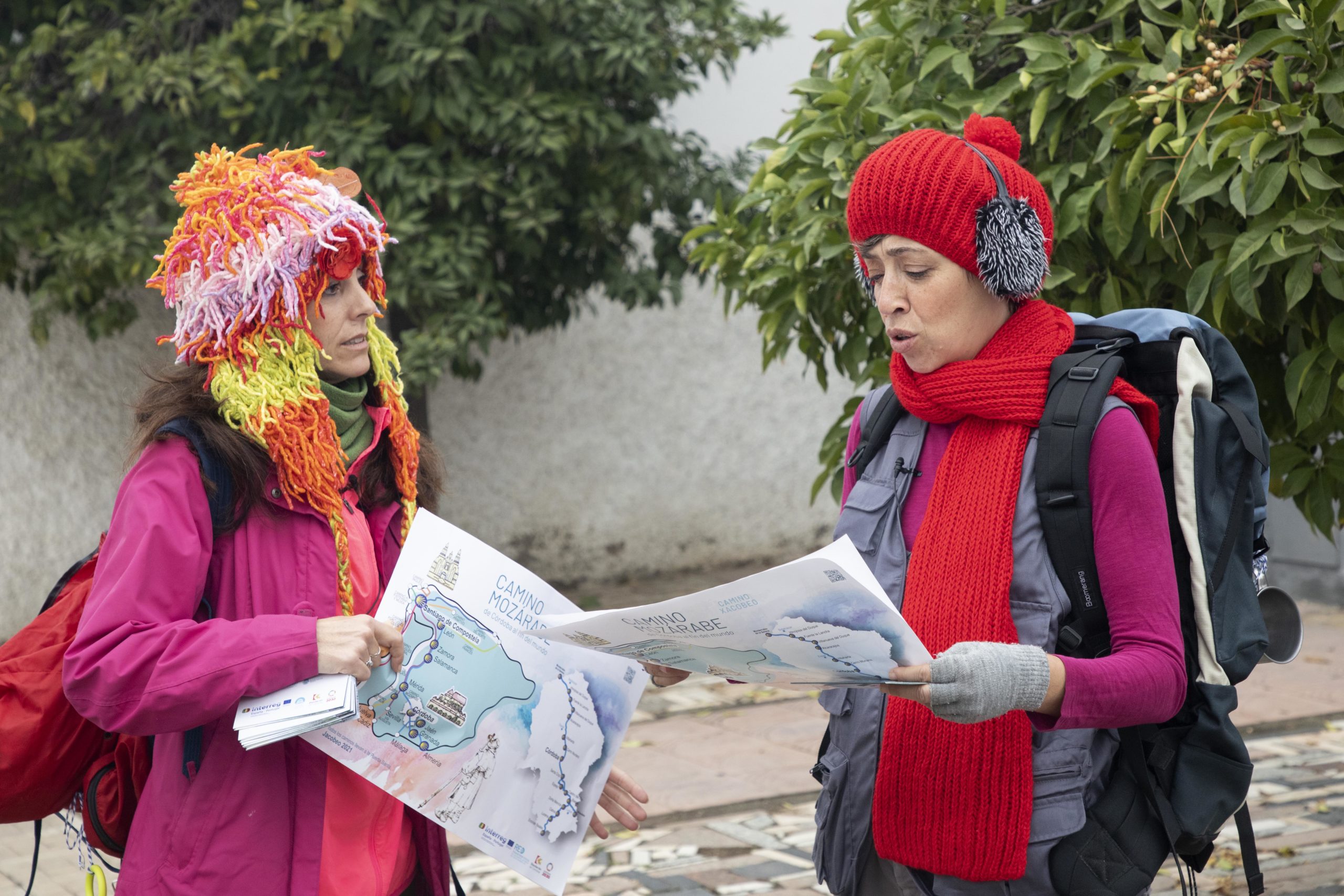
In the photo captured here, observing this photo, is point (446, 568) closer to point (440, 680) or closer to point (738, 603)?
point (440, 680)

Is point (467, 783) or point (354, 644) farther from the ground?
point (354, 644)

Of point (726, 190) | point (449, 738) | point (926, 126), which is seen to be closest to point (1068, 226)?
point (926, 126)

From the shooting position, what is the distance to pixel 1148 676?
1.75m

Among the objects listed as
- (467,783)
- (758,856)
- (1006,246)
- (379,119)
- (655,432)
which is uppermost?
(1006,246)

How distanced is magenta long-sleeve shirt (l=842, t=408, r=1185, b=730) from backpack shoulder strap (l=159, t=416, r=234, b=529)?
48.6 inches

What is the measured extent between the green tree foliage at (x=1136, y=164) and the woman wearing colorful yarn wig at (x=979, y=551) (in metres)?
0.85

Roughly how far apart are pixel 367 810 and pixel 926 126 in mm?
2142

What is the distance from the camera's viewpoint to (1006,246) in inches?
77.2

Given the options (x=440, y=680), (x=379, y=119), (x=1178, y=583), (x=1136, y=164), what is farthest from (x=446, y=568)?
(x=379, y=119)

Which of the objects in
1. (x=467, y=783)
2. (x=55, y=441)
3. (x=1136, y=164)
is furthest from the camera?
(x=55, y=441)

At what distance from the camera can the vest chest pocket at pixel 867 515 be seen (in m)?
2.08

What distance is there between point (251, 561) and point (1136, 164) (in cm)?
198

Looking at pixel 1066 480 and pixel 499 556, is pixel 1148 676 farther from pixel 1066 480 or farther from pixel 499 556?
pixel 499 556

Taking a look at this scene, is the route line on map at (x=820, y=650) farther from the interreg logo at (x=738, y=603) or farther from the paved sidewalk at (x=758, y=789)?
the paved sidewalk at (x=758, y=789)
